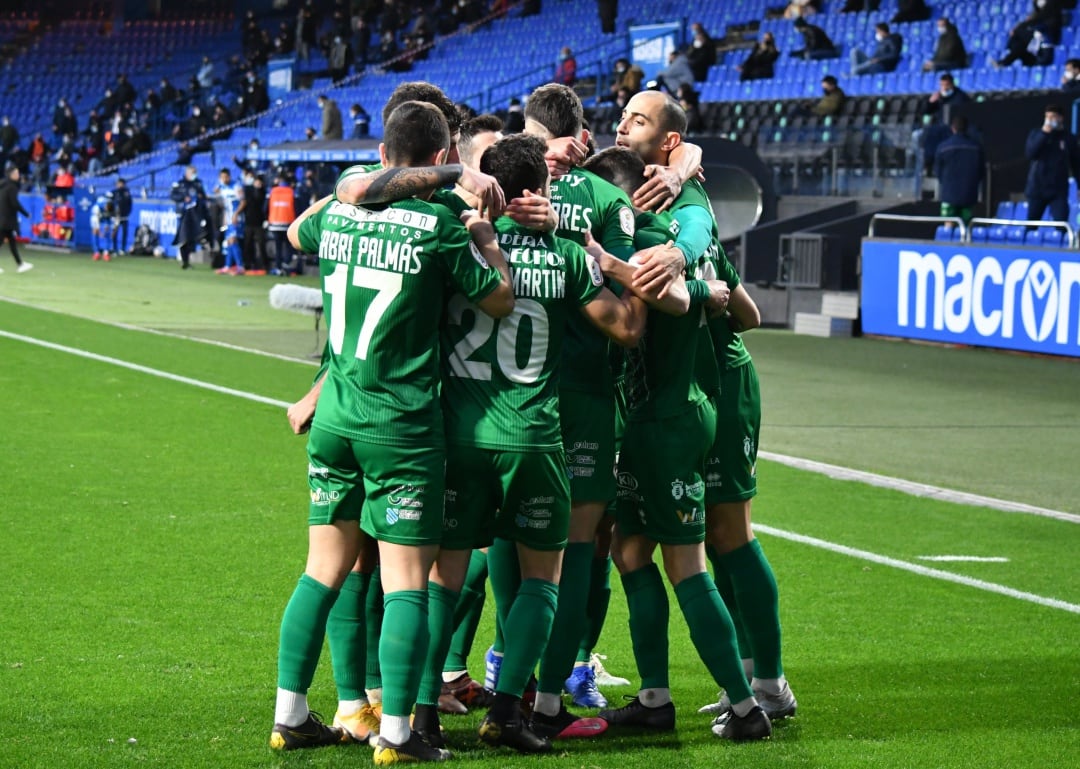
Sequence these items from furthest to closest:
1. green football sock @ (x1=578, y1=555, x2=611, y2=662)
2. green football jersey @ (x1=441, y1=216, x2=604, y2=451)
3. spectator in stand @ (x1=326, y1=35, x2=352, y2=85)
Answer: spectator in stand @ (x1=326, y1=35, x2=352, y2=85) → green football sock @ (x1=578, y1=555, x2=611, y2=662) → green football jersey @ (x1=441, y1=216, x2=604, y2=451)

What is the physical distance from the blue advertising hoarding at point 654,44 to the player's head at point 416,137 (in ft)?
90.6

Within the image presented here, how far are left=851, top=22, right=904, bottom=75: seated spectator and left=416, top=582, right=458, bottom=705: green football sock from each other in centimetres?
2215

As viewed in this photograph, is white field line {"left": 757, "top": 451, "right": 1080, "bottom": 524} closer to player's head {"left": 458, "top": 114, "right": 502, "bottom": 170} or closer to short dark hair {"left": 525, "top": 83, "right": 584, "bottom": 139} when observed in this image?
player's head {"left": 458, "top": 114, "right": 502, "bottom": 170}

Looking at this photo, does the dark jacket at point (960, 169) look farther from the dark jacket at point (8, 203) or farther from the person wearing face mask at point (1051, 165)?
the dark jacket at point (8, 203)

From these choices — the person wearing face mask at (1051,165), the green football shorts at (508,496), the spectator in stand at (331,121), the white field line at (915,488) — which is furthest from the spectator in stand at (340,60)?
the green football shorts at (508,496)

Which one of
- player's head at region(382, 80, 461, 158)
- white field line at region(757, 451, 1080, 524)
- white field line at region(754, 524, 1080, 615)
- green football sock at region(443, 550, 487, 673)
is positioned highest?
player's head at region(382, 80, 461, 158)

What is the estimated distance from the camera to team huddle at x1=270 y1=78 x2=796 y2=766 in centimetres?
469

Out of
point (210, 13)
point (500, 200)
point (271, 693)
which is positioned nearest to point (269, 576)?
point (271, 693)

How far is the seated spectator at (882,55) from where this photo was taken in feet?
84.1

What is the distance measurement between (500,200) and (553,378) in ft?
1.84

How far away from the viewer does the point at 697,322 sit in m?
5.16

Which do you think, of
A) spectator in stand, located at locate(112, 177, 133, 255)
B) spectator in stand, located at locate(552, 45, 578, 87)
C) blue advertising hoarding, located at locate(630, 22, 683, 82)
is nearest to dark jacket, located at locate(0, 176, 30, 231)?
A: spectator in stand, located at locate(112, 177, 133, 255)

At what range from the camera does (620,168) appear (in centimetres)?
516

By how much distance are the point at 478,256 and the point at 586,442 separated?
736mm
